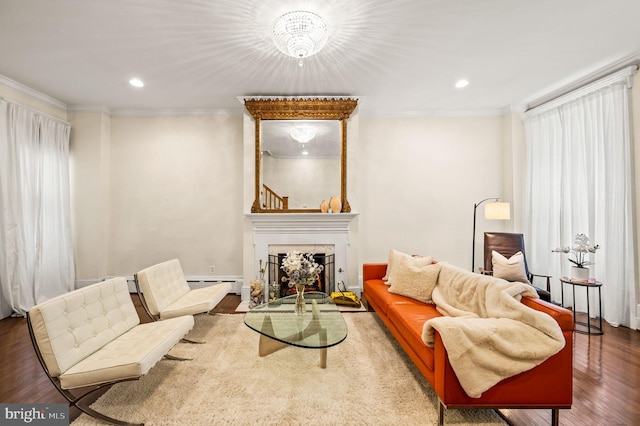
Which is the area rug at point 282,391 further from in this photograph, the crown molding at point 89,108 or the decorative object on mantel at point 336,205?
the crown molding at point 89,108

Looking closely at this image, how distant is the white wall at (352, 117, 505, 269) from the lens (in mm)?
4773

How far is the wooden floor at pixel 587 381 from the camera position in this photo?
73.0 inches

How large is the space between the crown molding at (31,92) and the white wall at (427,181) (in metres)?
4.64

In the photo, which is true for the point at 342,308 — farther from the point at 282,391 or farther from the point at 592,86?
the point at 592,86

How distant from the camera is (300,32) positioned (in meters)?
2.42

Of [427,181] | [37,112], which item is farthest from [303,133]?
[37,112]

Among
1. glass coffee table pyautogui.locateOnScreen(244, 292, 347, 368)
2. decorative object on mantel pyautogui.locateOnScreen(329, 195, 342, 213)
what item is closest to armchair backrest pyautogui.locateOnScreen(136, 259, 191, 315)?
glass coffee table pyautogui.locateOnScreen(244, 292, 347, 368)

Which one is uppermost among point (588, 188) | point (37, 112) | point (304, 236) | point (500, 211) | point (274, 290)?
point (37, 112)

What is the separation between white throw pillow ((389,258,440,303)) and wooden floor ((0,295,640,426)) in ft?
3.59

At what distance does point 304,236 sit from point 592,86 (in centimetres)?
410

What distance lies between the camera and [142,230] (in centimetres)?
474

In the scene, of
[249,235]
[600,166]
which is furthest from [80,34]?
[600,166]

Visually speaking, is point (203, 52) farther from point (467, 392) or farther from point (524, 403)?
point (524, 403)

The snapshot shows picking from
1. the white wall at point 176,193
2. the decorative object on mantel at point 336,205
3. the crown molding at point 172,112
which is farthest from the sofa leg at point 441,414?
the crown molding at point 172,112
